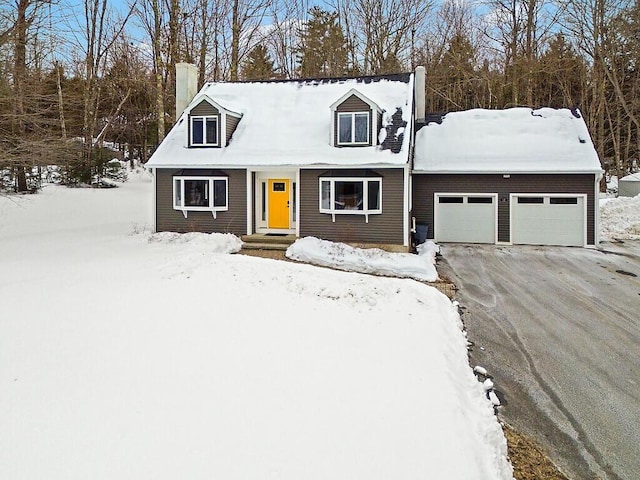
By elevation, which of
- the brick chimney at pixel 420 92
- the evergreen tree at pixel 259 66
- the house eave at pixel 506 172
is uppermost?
the evergreen tree at pixel 259 66

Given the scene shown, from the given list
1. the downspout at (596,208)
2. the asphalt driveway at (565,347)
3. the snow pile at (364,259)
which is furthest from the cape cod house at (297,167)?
the downspout at (596,208)

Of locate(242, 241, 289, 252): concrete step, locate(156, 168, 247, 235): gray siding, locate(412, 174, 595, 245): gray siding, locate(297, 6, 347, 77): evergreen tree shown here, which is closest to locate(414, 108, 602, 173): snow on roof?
locate(412, 174, 595, 245): gray siding

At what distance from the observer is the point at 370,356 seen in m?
6.58

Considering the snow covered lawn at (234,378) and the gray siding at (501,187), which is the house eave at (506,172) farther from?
the snow covered lawn at (234,378)

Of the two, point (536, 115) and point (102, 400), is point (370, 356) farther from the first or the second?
point (536, 115)

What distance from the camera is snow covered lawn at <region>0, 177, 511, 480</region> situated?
4.19 meters

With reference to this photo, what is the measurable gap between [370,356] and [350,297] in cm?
253

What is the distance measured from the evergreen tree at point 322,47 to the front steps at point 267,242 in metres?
18.0

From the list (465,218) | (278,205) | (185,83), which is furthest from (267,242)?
(185,83)

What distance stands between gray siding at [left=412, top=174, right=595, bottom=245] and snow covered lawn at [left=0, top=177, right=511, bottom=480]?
261 inches

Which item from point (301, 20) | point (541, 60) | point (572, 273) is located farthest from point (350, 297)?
point (301, 20)

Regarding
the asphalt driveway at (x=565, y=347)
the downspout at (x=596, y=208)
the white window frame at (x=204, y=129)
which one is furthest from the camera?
the white window frame at (x=204, y=129)

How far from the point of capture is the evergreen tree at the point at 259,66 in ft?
101

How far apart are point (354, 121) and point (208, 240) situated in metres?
5.49
